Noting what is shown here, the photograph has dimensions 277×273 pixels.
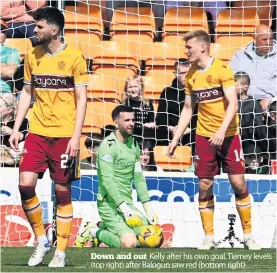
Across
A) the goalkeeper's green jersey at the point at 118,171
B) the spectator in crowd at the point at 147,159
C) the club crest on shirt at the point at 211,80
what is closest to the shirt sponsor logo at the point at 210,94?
the club crest on shirt at the point at 211,80

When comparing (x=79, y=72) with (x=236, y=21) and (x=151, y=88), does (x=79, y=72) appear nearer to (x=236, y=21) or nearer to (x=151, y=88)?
(x=151, y=88)

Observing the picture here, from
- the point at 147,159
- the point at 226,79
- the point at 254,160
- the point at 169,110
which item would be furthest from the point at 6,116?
the point at 226,79

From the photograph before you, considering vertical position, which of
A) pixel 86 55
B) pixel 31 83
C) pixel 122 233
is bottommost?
pixel 122 233

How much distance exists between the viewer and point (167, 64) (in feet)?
40.5

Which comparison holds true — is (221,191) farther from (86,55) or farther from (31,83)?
(31,83)

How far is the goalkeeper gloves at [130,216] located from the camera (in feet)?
31.2

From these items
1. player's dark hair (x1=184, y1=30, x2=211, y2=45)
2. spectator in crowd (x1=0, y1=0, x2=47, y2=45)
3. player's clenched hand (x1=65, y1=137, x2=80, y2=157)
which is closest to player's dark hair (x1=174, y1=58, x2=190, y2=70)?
spectator in crowd (x1=0, y1=0, x2=47, y2=45)

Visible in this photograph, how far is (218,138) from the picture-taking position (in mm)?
9070

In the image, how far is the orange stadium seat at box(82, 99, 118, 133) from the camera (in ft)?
38.9

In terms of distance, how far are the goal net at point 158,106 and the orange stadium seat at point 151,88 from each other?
0.04 feet

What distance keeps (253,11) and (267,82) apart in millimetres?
1199

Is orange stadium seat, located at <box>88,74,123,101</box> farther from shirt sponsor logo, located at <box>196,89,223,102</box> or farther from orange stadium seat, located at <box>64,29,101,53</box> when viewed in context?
shirt sponsor logo, located at <box>196,89,223,102</box>

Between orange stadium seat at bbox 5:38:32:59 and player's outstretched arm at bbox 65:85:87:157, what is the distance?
4104 millimetres

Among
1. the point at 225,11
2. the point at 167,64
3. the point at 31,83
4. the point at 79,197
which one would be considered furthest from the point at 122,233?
the point at 225,11
